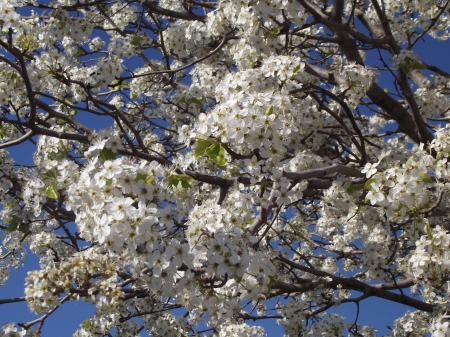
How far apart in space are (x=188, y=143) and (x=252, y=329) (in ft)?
10.6

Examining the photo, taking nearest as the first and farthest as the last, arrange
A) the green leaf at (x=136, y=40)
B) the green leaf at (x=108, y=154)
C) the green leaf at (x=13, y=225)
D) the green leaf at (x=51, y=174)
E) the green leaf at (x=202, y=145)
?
the green leaf at (x=202, y=145), the green leaf at (x=108, y=154), the green leaf at (x=51, y=174), the green leaf at (x=13, y=225), the green leaf at (x=136, y=40)

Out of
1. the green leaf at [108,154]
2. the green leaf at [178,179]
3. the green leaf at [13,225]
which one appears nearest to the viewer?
the green leaf at [178,179]

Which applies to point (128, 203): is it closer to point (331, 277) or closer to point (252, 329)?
point (252, 329)

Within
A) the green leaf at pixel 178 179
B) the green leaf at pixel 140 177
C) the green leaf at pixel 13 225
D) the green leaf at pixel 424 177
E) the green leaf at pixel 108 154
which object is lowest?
the green leaf at pixel 140 177

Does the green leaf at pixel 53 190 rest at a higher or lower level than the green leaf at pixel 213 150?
lower

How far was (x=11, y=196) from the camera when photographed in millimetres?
6523

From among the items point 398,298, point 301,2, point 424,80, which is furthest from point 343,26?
point 398,298

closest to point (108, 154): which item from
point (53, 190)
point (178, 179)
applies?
point (53, 190)

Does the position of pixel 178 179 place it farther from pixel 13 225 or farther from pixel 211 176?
pixel 13 225

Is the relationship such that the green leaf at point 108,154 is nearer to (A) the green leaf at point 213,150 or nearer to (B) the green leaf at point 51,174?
(B) the green leaf at point 51,174

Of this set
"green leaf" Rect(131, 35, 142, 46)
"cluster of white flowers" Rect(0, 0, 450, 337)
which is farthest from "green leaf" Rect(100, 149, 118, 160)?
"green leaf" Rect(131, 35, 142, 46)

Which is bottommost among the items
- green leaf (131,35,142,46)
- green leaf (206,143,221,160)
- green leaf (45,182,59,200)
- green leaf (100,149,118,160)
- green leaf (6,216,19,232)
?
green leaf (45,182,59,200)

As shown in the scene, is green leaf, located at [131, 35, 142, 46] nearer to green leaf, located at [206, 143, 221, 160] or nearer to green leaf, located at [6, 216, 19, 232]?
green leaf, located at [6, 216, 19, 232]

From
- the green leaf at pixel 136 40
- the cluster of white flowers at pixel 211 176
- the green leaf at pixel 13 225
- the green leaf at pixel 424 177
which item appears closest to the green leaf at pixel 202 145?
the cluster of white flowers at pixel 211 176
